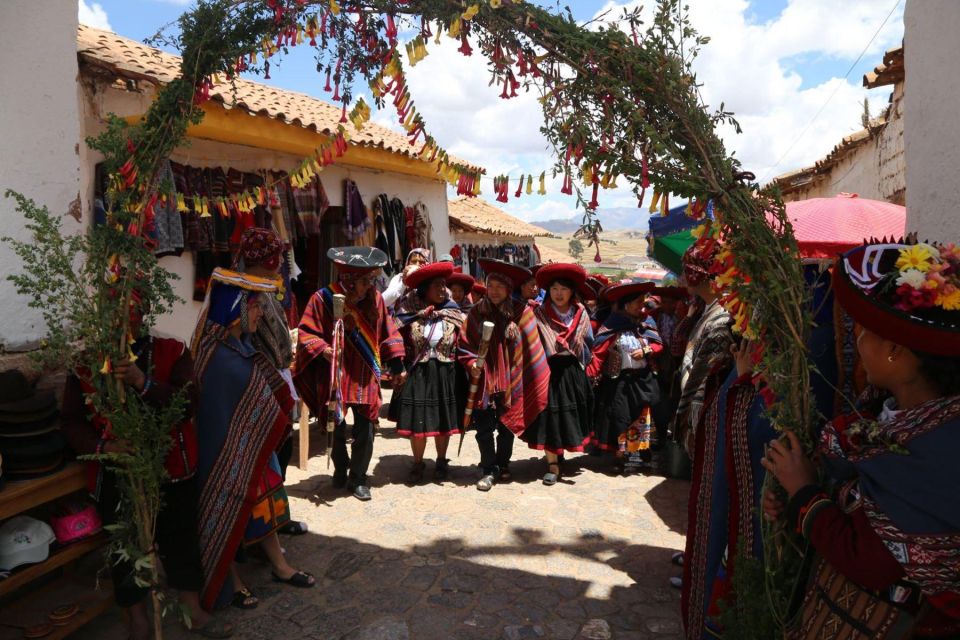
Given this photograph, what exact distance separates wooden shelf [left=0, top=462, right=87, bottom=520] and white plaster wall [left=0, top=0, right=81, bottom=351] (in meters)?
0.94

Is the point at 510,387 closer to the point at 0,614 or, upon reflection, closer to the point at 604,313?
the point at 604,313

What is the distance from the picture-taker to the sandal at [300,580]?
159 inches

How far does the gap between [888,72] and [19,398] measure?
8.67 meters

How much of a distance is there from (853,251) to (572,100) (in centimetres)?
125

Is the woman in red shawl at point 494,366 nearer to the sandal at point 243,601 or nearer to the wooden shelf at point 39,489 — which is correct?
the sandal at point 243,601

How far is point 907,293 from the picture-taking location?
1792mm

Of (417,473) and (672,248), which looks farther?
(672,248)

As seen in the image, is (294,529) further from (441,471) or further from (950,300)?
(950,300)

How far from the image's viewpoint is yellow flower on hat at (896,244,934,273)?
1.82 metres

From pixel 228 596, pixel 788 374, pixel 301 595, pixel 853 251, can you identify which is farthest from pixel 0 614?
pixel 853 251

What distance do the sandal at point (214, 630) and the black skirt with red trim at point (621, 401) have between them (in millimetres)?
3825

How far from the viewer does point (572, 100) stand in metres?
2.68

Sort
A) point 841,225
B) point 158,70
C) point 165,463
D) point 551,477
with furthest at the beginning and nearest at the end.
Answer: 1. point 551,477
2. point 158,70
3. point 841,225
4. point 165,463

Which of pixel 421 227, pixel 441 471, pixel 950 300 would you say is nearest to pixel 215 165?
pixel 441 471
